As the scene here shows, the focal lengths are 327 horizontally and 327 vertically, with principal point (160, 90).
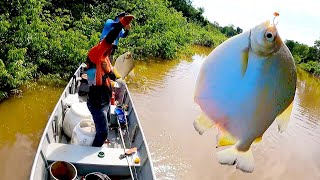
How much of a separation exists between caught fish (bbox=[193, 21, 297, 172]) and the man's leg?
13.8ft

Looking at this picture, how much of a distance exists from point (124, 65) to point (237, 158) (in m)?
3.57

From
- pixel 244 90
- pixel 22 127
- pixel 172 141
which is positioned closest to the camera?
pixel 244 90

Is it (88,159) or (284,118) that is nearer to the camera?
(284,118)

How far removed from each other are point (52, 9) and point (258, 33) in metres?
15.4

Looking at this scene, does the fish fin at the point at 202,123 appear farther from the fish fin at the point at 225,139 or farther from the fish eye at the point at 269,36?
the fish eye at the point at 269,36

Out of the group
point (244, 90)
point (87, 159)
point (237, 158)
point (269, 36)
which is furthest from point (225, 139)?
point (87, 159)

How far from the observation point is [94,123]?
17.6 ft

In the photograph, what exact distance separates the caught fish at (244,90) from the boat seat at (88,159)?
4.07m

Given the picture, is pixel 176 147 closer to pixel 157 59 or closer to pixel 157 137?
pixel 157 137

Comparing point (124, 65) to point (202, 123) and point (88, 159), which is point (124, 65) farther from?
point (202, 123)

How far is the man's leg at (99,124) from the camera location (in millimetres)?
5164

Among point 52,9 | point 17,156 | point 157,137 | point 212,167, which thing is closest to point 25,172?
point 17,156

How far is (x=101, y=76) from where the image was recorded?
488 cm

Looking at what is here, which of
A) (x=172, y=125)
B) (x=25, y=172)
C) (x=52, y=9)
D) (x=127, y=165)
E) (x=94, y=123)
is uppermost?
(x=52, y=9)
